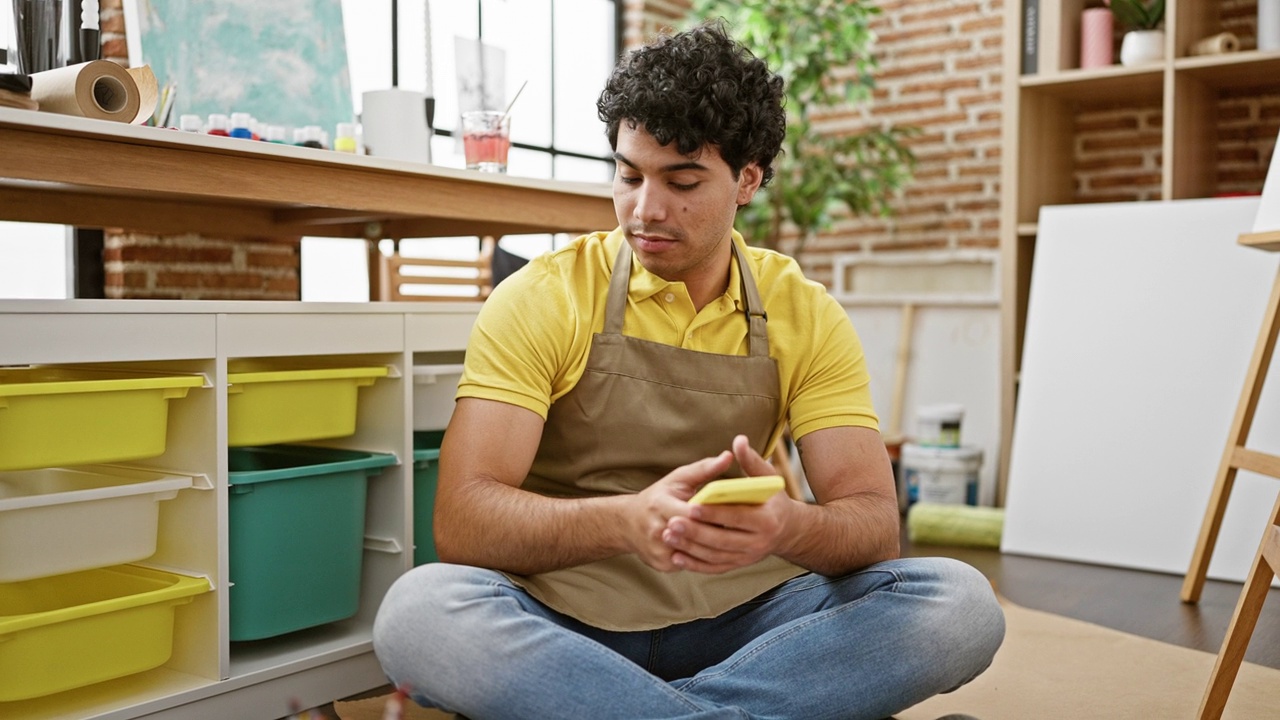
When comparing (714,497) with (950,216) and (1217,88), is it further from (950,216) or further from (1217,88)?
(950,216)

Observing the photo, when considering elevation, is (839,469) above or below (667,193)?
below

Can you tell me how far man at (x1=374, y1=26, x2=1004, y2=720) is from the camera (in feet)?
4.55

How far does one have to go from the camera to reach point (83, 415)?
5.08 feet

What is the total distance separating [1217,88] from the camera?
11.6ft

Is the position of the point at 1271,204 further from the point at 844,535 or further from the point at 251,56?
the point at 251,56

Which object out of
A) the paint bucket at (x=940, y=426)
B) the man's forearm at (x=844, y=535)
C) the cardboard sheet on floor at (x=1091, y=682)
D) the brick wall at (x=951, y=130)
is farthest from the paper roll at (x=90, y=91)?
the brick wall at (x=951, y=130)

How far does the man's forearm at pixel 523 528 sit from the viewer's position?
1458 millimetres

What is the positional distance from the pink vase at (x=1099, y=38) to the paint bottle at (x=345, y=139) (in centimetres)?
227

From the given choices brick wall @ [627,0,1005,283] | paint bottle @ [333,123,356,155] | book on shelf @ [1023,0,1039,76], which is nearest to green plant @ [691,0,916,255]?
brick wall @ [627,0,1005,283]

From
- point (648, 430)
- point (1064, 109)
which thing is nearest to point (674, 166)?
point (648, 430)

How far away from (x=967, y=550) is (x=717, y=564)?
2.11m

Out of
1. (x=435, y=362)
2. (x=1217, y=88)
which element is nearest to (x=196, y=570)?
(x=435, y=362)

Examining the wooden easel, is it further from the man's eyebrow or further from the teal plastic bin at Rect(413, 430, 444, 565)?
the teal plastic bin at Rect(413, 430, 444, 565)

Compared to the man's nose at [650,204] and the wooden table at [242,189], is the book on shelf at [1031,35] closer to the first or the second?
the wooden table at [242,189]
